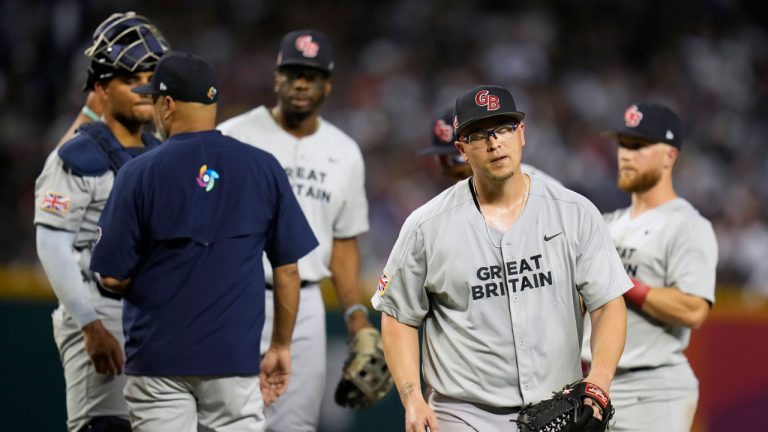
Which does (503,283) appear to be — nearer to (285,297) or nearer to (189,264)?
(285,297)

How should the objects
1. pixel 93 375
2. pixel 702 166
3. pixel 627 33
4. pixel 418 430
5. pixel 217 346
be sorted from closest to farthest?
pixel 418 430 < pixel 217 346 < pixel 93 375 < pixel 702 166 < pixel 627 33

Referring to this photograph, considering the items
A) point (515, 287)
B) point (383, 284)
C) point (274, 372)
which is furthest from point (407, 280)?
point (274, 372)

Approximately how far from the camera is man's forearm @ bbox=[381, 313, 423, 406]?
390cm

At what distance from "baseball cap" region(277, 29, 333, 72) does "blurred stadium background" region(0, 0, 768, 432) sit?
3982 mm

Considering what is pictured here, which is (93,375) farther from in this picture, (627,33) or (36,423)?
(627,33)

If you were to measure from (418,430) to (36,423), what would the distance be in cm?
486

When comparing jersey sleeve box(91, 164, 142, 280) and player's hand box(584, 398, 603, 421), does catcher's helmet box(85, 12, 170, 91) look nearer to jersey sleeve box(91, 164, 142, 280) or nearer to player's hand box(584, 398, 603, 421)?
jersey sleeve box(91, 164, 142, 280)

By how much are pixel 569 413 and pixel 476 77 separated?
10210 millimetres

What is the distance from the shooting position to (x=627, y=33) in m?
14.7

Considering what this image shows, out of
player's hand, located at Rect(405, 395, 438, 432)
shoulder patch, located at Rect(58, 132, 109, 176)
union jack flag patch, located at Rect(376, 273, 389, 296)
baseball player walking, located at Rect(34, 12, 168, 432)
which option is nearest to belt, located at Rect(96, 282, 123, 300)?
baseball player walking, located at Rect(34, 12, 168, 432)

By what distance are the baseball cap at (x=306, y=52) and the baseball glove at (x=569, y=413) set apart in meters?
2.59

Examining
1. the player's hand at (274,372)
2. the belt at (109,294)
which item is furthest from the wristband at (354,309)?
the belt at (109,294)

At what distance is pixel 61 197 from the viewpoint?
471cm

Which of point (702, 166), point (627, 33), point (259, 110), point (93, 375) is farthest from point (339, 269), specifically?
point (627, 33)
